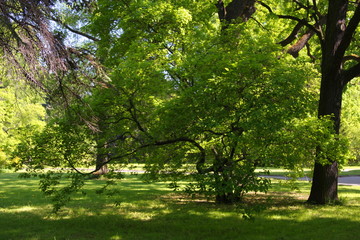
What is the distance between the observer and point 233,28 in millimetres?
10695

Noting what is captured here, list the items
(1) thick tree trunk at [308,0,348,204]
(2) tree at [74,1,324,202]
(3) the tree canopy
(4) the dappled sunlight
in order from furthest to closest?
(1) thick tree trunk at [308,0,348,204], (4) the dappled sunlight, (2) tree at [74,1,324,202], (3) the tree canopy

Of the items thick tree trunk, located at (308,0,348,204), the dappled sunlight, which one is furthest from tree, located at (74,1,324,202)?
the dappled sunlight

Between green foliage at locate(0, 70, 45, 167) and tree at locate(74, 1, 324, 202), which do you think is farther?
tree at locate(74, 1, 324, 202)

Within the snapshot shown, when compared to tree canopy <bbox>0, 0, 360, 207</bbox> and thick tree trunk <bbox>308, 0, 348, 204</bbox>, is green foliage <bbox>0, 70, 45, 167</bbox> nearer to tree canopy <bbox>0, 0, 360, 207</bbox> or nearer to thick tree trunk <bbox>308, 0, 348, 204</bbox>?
tree canopy <bbox>0, 0, 360, 207</bbox>

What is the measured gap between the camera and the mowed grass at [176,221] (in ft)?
26.1

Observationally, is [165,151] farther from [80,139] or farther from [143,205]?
[143,205]

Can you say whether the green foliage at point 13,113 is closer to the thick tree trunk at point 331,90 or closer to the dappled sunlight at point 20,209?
the dappled sunlight at point 20,209

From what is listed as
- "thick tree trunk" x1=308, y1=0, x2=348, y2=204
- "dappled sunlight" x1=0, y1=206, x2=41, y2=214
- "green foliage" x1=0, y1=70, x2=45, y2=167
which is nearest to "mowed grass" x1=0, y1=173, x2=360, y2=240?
"dappled sunlight" x1=0, y1=206, x2=41, y2=214

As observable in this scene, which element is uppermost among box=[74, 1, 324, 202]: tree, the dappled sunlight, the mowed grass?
box=[74, 1, 324, 202]: tree

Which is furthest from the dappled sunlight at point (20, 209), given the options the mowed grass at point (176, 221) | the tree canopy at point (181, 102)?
the tree canopy at point (181, 102)

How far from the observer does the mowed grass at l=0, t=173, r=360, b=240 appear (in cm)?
796

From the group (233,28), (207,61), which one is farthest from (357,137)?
(207,61)

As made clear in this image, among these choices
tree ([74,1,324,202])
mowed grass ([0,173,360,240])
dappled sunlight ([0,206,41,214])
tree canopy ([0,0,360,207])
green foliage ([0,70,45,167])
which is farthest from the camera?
dappled sunlight ([0,206,41,214])

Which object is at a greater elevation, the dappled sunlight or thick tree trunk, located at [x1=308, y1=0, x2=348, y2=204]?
thick tree trunk, located at [x1=308, y1=0, x2=348, y2=204]
